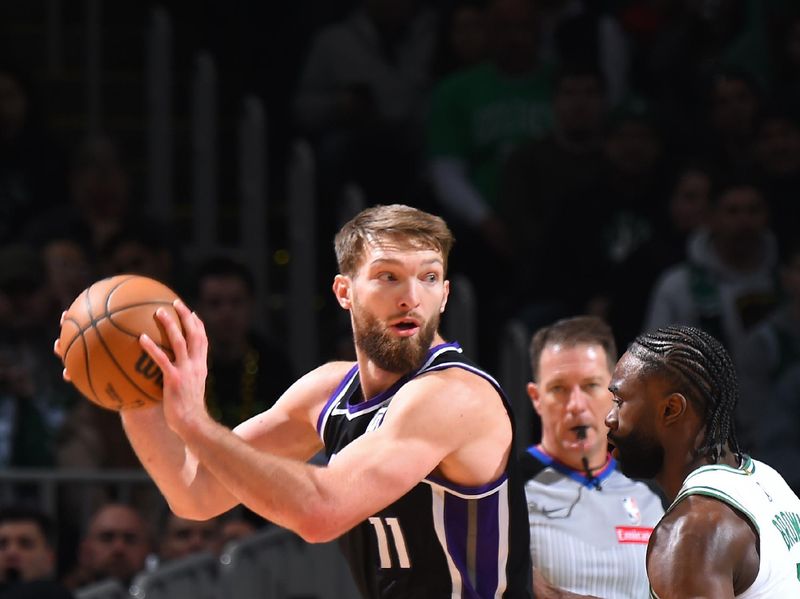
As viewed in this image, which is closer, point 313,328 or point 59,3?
point 313,328

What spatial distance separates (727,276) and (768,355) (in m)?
0.56

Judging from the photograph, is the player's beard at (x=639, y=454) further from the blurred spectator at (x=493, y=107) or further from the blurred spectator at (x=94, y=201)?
the blurred spectator at (x=493, y=107)

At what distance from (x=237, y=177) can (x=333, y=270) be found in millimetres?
1498

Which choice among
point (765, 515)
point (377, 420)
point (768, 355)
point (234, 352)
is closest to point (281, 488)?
point (377, 420)

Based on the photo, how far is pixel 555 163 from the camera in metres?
9.46

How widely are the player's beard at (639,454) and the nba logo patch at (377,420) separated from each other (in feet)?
2.20

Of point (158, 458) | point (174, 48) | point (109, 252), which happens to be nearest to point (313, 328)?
point (109, 252)

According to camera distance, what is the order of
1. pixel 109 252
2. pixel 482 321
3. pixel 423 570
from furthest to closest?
pixel 482 321
pixel 109 252
pixel 423 570

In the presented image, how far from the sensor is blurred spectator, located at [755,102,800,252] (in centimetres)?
908

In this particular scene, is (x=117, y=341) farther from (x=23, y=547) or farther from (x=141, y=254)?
(x=141, y=254)

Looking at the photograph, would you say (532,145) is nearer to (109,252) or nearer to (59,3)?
(109,252)

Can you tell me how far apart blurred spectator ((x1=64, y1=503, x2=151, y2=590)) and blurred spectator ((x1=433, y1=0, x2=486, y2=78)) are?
422 cm

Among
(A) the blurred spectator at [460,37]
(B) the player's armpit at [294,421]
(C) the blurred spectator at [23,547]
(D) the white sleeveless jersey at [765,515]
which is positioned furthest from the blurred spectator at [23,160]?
(D) the white sleeveless jersey at [765,515]

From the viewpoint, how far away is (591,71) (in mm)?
9484
